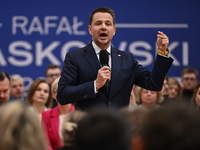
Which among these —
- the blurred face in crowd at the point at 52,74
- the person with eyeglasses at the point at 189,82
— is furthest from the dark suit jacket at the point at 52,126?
the person with eyeglasses at the point at 189,82

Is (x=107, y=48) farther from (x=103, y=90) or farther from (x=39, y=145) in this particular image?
(x=39, y=145)

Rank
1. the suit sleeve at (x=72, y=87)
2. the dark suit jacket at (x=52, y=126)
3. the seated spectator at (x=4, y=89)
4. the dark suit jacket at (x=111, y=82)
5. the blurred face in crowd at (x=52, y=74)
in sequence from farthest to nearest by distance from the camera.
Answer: the blurred face in crowd at (x=52, y=74)
the seated spectator at (x=4, y=89)
the dark suit jacket at (x=52, y=126)
the dark suit jacket at (x=111, y=82)
the suit sleeve at (x=72, y=87)

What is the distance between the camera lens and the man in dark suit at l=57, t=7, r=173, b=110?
8.57ft

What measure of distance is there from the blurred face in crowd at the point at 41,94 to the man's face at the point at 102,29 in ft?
7.71

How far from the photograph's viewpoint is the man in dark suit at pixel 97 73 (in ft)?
8.57

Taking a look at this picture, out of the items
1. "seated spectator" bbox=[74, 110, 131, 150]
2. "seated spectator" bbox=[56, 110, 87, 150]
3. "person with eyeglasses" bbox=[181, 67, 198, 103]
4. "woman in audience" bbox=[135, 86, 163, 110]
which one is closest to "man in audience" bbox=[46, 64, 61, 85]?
"woman in audience" bbox=[135, 86, 163, 110]

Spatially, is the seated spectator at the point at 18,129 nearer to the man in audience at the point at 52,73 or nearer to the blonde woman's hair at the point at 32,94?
the blonde woman's hair at the point at 32,94

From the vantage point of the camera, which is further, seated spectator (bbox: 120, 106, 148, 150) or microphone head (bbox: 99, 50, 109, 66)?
microphone head (bbox: 99, 50, 109, 66)

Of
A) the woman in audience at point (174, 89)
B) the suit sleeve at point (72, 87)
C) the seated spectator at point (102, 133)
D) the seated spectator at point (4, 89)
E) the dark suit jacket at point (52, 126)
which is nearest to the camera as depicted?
the seated spectator at point (102, 133)

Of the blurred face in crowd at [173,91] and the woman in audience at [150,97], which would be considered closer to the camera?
the woman in audience at [150,97]

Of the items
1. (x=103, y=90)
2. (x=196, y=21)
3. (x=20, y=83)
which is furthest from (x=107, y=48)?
(x=196, y=21)

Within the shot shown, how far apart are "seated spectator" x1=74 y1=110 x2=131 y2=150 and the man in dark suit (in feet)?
3.94

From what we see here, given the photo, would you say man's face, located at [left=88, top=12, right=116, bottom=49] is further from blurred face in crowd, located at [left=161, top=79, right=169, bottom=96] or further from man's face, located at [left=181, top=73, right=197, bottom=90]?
man's face, located at [left=181, top=73, right=197, bottom=90]

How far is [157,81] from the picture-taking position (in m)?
2.71
